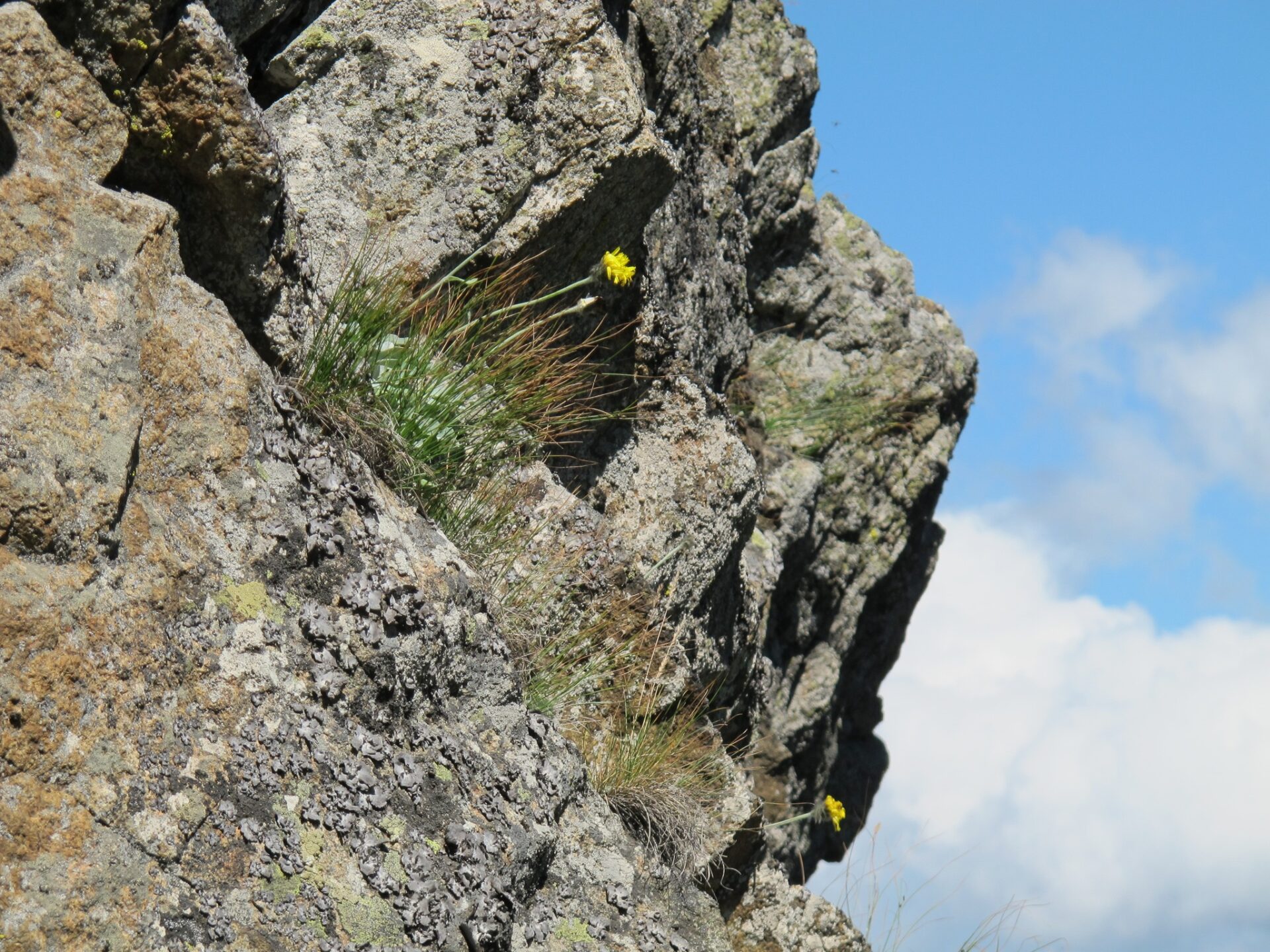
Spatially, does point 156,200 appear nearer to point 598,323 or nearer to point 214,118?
point 214,118

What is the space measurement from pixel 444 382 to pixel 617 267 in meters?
1.55

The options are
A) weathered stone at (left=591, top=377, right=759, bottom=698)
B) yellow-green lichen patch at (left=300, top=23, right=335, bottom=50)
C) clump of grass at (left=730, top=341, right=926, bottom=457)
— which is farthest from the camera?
clump of grass at (left=730, top=341, right=926, bottom=457)

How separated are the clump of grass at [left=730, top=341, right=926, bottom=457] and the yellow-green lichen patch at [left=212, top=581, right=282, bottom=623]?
6585mm

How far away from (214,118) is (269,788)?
86.2 inches

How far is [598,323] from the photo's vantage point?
6.05 m

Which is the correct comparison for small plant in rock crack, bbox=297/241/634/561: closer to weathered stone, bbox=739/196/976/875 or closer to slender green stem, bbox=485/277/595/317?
slender green stem, bbox=485/277/595/317

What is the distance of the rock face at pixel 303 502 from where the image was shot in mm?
3070

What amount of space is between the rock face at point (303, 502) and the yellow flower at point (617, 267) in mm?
103

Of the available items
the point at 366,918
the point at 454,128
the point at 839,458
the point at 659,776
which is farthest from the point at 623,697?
the point at 839,458

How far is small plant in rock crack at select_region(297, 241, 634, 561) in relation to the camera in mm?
4445

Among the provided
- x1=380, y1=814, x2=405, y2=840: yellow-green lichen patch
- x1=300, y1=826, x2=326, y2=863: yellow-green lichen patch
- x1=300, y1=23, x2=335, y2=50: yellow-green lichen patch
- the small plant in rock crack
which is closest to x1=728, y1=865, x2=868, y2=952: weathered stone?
the small plant in rock crack

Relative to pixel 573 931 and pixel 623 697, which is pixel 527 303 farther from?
pixel 573 931

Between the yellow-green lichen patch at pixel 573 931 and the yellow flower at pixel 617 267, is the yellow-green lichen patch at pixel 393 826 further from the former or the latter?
the yellow flower at pixel 617 267

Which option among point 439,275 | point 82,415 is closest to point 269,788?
point 82,415
